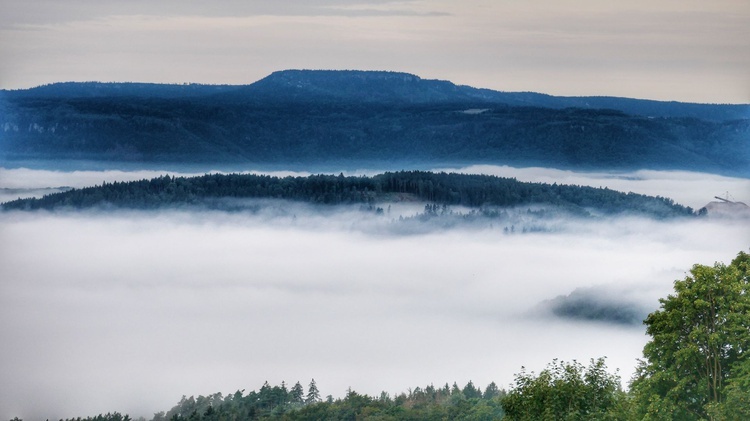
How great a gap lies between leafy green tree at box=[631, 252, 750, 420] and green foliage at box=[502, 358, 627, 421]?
1959 mm

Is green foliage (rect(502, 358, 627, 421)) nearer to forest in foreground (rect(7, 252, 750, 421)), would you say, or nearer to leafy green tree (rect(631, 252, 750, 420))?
forest in foreground (rect(7, 252, 750, 421))

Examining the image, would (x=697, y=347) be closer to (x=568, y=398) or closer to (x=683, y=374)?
(x=683, y=374)

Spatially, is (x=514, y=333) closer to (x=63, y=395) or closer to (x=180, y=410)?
(x=63, y=395)

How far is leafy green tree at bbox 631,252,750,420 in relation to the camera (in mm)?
37344

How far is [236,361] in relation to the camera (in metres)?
191

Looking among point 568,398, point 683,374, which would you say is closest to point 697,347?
point 683,374

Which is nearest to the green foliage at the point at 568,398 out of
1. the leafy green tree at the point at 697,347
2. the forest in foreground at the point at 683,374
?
the forest in foreground at the point at 683,374

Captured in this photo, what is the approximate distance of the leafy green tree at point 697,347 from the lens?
37.3 m

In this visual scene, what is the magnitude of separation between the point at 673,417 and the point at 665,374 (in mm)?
1216

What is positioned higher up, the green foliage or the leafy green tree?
the leafy green tree

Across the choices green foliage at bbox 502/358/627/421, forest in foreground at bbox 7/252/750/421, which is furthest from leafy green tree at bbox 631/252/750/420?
green foliage at bbox 502/358/627/421

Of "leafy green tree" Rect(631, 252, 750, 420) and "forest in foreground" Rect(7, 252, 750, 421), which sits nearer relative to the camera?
"forest in foreground" Rect(7, 252, 750, 421)

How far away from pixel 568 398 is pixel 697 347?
4.73 meters

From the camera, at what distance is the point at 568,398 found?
134 ft
